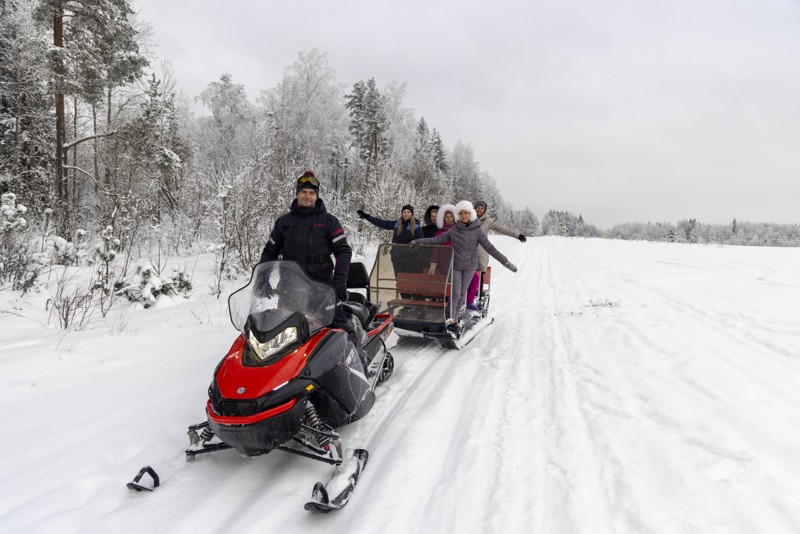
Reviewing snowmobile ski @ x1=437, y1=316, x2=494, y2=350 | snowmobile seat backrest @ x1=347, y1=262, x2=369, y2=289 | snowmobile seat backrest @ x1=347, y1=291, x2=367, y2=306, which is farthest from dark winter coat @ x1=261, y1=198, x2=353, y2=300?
snowmobile ski @ x1=437, y1=316, x2=494, y2=350

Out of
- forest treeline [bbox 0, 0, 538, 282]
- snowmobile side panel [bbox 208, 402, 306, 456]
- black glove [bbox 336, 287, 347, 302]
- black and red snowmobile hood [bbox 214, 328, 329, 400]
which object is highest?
forest treeline [bbox 0, 0, 538, 282]

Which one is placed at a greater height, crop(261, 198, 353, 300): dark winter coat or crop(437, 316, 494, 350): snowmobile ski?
crop(261, 198, 353, 300): dark winter coat

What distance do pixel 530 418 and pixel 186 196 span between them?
57.1 ft

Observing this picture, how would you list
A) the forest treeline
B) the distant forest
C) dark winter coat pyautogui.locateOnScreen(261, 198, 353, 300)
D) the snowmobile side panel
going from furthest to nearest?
the forest treeline
the distant forest
dark winter coat pyautogui.locateOnScreen(261, 198, 353, 300)
the snowmobile side panel

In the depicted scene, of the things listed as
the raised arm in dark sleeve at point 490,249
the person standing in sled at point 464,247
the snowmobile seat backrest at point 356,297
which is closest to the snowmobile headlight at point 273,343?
the snowmobile seat backrest at point 356,297

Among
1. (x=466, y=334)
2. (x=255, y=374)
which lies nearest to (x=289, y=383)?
(x=255, y=374)

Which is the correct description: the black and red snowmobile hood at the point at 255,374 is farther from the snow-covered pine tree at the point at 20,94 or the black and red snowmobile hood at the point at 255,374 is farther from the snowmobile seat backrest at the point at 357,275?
the snow-covered pine tree at the point at 20,94

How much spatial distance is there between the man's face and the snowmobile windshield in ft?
3.09

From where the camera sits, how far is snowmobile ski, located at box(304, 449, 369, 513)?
2.28 metres

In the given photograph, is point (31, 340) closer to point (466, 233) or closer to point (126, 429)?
point (126, 429)

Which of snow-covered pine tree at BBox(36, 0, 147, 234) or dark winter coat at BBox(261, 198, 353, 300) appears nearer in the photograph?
dark winter coat at BBox(261, 198, 353, 300)

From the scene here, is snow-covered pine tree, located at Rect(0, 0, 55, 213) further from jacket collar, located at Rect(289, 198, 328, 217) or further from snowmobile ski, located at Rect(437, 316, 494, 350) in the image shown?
snowmobile ski, located at Rect(437, 316, 494, 350)

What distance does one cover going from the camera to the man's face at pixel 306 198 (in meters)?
3.88

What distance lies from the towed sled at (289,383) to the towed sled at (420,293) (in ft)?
7.29
